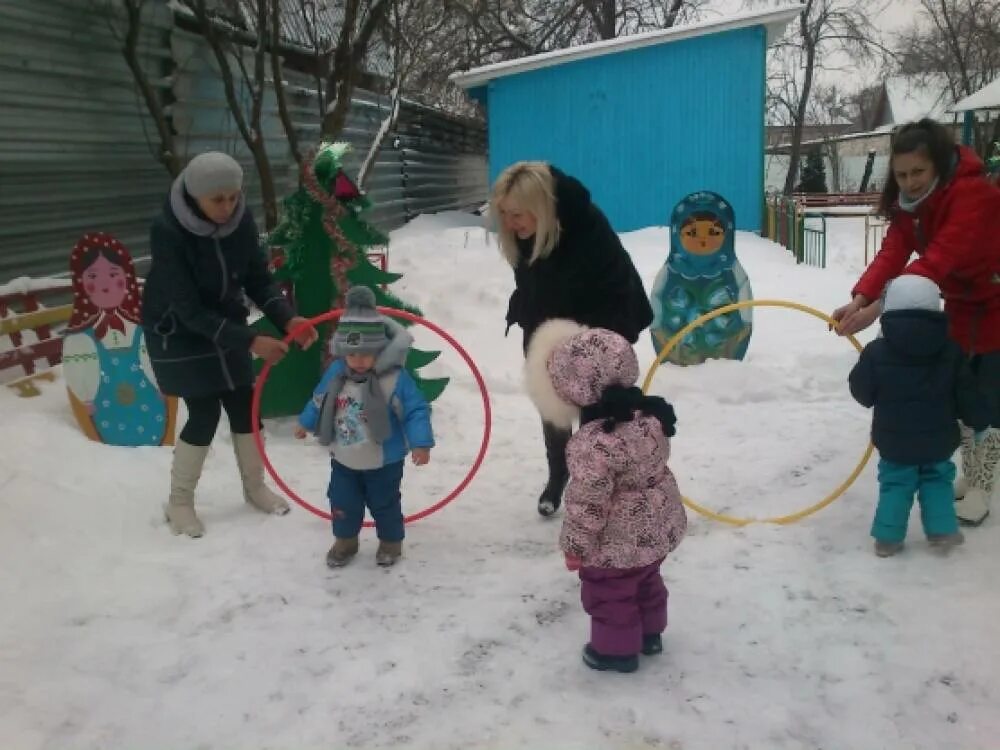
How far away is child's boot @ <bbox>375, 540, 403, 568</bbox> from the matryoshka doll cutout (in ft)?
6.87

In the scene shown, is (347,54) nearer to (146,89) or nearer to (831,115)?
(146,89)

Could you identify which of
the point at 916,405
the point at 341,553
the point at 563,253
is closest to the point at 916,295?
the point at 916,405

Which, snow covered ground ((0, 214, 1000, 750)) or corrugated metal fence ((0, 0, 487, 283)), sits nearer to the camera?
snow covered ground ((0, 214, 1000, 750))

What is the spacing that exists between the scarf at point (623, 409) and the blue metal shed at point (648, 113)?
13.9 metres

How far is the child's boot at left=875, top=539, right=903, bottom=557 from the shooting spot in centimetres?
412

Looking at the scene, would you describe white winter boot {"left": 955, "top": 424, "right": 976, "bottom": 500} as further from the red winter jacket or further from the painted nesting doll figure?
the painted nesting doll figure

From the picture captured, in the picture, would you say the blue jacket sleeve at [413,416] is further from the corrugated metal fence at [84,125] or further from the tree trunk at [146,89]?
the tree trunk at [146,89]

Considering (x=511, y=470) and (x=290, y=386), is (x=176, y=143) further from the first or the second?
(x=511, y=470)

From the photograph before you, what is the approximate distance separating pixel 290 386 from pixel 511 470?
1844 millimetres

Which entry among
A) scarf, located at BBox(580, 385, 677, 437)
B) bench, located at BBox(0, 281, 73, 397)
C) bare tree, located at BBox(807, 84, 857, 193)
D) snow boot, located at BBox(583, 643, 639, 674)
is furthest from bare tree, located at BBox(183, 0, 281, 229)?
bare tree, located at BBox(807, 84, 857, 193)

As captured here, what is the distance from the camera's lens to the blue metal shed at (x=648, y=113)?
1590 cm

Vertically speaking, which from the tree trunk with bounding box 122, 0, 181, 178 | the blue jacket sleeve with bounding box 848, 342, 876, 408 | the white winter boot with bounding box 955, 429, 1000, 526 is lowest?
the white winter boot with bounding box 955, 429, 1000, 526

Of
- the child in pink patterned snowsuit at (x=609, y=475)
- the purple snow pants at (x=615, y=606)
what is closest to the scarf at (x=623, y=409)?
the child in pink patterned snowsuit at (x=609, y=475)

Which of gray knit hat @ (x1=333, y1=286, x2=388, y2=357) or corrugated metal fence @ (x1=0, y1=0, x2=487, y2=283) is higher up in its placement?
corrugated metal fence @ (x1=0, y1=0, x2=487, y2=283)
